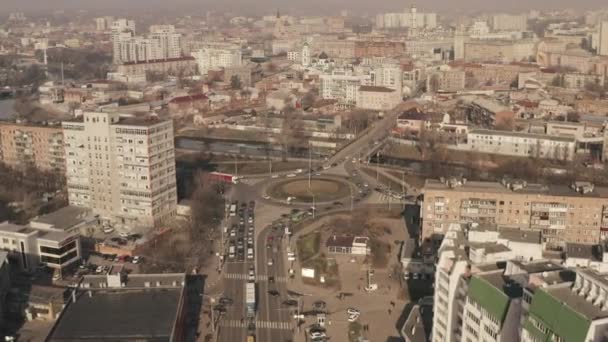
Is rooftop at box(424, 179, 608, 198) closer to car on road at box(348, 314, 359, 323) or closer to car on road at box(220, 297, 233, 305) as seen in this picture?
car on road at box(348, 314, 359, 323)

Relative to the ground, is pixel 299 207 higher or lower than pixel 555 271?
lower

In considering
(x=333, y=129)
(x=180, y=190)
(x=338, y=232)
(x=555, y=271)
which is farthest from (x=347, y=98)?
(x=555, y=271)

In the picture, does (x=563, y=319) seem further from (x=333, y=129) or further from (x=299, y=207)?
(x=333, y=129)

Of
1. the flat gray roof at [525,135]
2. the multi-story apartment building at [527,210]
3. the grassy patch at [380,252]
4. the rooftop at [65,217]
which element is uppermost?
the flat gray roof at [525,135]

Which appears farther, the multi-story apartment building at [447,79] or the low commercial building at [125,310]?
the multi-story apartment building at [447,79]

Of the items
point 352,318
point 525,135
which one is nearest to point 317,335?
point 352,318

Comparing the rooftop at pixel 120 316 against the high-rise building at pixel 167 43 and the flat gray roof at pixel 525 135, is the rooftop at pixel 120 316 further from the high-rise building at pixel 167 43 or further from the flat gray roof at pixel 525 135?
the high-rise building at pixel 167 43

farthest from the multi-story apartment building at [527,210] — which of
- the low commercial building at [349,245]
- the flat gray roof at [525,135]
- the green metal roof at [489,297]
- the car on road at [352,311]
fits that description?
the flat gray roof at [525,135]
